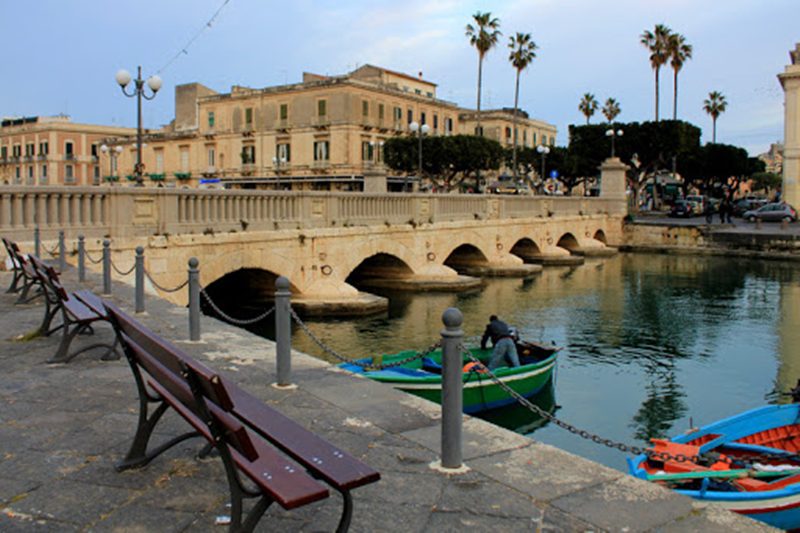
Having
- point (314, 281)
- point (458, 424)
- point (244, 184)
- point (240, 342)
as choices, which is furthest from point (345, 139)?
point (458, 424)

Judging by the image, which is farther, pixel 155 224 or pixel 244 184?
pixel 244 184

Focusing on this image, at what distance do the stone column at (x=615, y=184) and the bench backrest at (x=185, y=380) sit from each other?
165 ft

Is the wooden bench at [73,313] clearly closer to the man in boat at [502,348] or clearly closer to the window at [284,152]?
the man in boat at [502,348]

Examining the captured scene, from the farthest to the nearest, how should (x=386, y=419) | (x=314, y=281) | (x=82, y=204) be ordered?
(x=314, y=281)
(x=82, y=204)
(x=386, y=419)

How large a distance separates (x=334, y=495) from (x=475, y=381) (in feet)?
27.4

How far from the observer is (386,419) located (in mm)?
5996

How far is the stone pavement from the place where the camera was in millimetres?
4105

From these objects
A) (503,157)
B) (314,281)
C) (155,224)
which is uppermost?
(503,157)

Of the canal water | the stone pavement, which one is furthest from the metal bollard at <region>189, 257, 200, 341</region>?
the canal water

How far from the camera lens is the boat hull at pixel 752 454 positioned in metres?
7.24

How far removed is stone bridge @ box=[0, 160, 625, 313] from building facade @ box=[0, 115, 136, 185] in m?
57.8

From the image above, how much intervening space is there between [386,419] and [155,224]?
12.3 metres

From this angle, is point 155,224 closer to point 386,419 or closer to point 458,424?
point 386,419

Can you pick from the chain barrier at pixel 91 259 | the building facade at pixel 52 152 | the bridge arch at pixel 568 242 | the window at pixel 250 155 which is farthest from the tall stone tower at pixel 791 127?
the building facade at pixel 52 152
